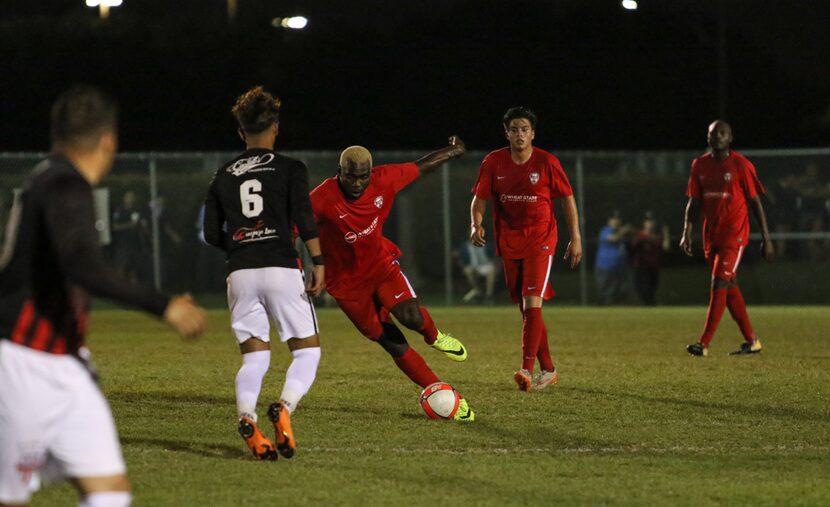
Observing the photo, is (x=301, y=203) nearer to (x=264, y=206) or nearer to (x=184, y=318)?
(x=264, y=206)

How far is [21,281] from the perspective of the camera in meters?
4.30

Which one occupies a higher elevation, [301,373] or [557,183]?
[557,183]

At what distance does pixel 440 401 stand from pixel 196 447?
169 centimetres

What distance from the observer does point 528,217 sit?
1070 centimetres

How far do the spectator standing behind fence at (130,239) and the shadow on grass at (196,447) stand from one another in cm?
1475

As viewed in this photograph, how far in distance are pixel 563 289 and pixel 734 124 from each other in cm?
4305

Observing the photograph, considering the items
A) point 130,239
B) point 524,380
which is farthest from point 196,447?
point 130,239

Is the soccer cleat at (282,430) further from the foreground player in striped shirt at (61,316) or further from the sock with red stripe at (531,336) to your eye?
the sock with red stripe at (531,336)

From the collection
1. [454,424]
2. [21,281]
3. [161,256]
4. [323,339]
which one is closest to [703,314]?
[323,339]

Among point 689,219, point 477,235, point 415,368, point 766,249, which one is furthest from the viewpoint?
point 689,219

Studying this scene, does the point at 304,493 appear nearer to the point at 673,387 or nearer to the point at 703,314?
the point at 673,387

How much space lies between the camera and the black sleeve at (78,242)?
414cm

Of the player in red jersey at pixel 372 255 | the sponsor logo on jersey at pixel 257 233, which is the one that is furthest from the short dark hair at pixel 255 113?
the player in red jersey at pixel 372 255

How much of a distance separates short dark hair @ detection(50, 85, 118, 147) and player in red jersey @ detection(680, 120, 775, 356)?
→ 382 inches
